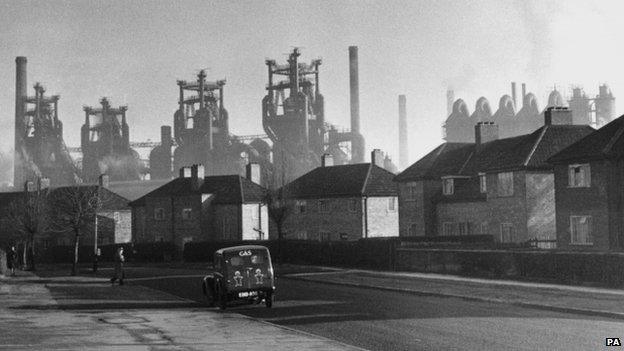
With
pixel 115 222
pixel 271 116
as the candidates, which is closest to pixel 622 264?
pixel 115 222

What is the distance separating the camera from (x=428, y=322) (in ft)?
67.8

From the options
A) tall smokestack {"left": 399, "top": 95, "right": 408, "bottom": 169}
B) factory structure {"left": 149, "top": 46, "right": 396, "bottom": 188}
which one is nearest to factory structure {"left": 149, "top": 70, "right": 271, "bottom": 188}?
factory structure {"left": 149, "top": 46, "right": 396, "bottom": 188}

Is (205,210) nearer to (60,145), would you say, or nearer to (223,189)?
(223,189)

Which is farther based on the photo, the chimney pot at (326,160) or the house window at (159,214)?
the house window at (159,214)

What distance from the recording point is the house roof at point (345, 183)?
69.9 m

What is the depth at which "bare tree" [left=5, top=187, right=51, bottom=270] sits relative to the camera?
247 feet

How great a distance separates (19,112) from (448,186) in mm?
91981

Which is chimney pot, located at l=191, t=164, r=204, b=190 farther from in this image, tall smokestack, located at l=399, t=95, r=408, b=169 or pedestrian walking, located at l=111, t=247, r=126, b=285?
tall smokestack, located at l=399, t=95, r=408, b=169

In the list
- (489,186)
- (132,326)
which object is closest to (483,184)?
(489,186)

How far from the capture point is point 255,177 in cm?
8294

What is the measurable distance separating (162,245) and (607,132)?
45.4 m

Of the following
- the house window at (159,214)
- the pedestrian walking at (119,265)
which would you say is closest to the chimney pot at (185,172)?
the house window at (159,214)

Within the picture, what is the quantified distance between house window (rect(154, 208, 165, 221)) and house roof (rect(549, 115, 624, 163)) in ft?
148

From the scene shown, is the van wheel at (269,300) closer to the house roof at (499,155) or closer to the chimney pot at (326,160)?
the house roof at (499,155)
